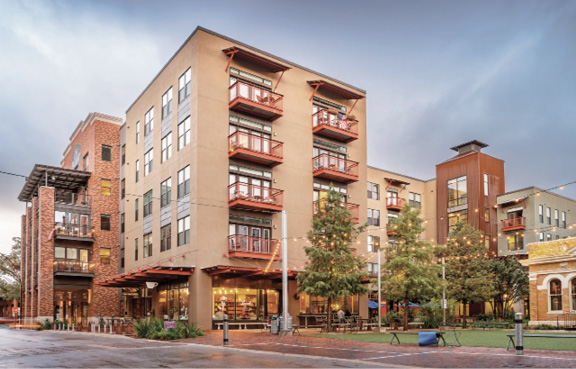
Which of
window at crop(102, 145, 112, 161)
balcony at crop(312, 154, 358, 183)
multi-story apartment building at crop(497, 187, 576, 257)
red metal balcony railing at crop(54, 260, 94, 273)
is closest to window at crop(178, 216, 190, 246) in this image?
balcony at crop(312, 154, 358, 183)

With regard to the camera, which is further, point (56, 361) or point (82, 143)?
point (82, 143)

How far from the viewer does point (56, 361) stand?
14633 millimetres

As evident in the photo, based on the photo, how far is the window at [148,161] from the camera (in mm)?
41562

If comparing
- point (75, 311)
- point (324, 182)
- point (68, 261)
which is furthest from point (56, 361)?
point (75, 311)

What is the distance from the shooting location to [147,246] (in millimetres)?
41094

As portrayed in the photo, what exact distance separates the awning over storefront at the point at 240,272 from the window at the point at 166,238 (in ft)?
18.3

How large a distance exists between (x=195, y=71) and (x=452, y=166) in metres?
33.2

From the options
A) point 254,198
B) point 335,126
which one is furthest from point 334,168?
point 254,198

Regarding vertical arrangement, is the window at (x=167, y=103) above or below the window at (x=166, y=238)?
above

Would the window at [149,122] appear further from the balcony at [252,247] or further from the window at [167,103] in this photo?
the balcony at [252,247]

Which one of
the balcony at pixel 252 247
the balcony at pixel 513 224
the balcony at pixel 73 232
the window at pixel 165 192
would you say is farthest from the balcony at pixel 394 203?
the balcony at pixel 73 232

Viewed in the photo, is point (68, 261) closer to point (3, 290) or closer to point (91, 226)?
point (91, 226)

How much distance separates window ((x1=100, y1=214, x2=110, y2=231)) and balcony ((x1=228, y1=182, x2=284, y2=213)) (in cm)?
2162

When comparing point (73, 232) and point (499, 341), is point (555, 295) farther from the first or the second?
point (73, 232)
